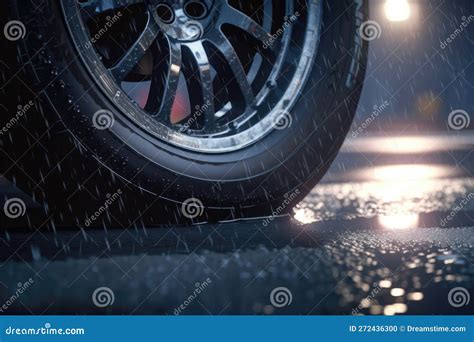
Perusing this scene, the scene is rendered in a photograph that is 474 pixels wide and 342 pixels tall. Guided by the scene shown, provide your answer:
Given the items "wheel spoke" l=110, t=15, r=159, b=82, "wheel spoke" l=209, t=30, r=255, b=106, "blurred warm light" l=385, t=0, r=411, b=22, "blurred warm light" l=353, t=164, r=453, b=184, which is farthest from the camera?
"blurred warm light" l=385, t=0, r=411, b=22

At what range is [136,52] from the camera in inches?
72.7

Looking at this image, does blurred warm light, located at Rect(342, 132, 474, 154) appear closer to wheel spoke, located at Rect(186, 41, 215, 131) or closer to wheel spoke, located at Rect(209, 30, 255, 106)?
wheel spoke, located at Rect(209, 30, 255, 106)

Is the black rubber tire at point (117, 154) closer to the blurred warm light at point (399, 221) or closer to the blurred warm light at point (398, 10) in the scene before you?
the blurred warm light at point (399, 221)

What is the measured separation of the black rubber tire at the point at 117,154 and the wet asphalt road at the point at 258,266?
0.07 meters

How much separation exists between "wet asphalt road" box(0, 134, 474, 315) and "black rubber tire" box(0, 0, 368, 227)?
7cm

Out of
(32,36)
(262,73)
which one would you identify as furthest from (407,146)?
(32,36)

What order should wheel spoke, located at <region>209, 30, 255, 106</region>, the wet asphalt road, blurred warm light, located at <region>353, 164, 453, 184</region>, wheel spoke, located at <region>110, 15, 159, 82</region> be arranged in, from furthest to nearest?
blurred warm light, located at <region>353, 164, 453, 184</region> < wheel spoke, located at <region>209, 30, 255, 106</region> < wheel spoke, located at <region>110, 15, 159, 82</region> < the wet asphalt road

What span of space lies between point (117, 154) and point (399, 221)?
0.82 meters

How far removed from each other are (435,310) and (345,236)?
60cm

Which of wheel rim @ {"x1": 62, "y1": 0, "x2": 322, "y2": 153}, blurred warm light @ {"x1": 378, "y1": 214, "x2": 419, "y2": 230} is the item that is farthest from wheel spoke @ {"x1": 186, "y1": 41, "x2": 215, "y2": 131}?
blurred warm light @ {"x1": 378, "y1": 214, "x2": 419, "y2": 230}

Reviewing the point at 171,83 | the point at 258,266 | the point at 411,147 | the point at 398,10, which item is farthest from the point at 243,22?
the point at 398,10

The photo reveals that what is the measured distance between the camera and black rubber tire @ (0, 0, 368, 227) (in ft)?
5.15

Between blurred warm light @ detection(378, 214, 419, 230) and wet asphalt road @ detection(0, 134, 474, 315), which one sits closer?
wet asphalt road @ detection(0, 134, 474, 315)

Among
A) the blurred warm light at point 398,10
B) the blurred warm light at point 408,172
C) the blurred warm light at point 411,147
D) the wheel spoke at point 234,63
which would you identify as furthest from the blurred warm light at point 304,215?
the blurred warm light at point 398,10
